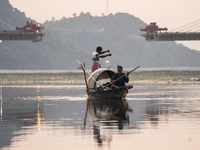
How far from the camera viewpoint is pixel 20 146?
32.4 ft

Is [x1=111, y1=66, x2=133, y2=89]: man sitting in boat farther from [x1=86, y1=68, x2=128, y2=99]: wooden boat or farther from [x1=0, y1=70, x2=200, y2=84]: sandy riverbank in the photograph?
[x1=0, y1=70, x2=200, y2=84]: sandy riverbank

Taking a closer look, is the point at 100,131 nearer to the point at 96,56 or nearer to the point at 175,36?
the point at 96,56

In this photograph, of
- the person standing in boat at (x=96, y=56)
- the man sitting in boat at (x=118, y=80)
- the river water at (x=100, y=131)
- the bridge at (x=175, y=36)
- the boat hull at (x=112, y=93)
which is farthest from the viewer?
the bridge at (x=175, y=36)

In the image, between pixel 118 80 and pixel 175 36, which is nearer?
pixel 118 80

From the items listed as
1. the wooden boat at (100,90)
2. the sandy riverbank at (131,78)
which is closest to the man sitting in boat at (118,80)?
the wooden boat at (100,90)

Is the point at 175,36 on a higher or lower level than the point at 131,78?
higher

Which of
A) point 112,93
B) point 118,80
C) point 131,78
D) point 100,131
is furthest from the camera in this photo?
point 131,78

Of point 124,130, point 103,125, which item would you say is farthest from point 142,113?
point 124,130

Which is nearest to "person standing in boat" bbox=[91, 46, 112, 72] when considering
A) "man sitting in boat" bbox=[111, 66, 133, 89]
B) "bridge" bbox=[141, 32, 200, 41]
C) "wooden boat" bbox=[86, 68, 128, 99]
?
"wooden boat" bbox=[86, 68, 128, 99]

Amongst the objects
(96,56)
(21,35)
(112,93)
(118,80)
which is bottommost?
(112,93)

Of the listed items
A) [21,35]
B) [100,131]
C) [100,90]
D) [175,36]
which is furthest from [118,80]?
[175,36]

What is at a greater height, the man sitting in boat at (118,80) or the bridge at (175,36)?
the bridge at (175,36)

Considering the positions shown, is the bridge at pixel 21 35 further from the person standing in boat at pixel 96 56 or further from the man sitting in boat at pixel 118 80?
the man sitting in boat at pixel 118 80

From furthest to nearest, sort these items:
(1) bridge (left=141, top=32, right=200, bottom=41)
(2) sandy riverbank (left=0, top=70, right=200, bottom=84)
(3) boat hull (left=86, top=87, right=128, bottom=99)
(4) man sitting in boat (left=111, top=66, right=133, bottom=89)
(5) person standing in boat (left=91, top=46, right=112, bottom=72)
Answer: (1) bridge (left=141, top=32, right=200, bottom=41), (2) sandy riverbank (left=0, top=70, right=200, bottom=84), (5) person standing in boat (left=91, top=46, right=112, bottom=72), (3) boat hull (left=86, top=87, right=128, bottom=99), (4) man sitting in boat (left=111, top=66, right=133, bottom=89)
